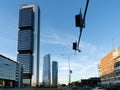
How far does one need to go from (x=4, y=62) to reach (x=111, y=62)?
250 ft

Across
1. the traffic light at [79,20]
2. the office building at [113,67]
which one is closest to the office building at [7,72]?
the office building at [113,67]

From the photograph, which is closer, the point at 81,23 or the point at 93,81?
the point at 81,23

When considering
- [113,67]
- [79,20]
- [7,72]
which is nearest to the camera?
[79,20]

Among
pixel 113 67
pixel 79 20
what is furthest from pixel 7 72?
pixel 79 20

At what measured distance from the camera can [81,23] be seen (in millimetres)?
6820

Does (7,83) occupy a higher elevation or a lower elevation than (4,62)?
lower

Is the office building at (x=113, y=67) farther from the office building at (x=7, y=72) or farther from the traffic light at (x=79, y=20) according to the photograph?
the traffic light at (x=79, y=20)

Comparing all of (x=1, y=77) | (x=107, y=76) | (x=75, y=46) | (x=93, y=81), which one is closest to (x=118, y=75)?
(x=107, y=76)

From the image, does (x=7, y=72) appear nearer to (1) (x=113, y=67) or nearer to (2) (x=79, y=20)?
(1) (x=113, y=67)

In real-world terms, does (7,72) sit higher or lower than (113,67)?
lower

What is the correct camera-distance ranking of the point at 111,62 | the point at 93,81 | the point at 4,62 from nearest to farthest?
the point at 111,62
the point at 4,62
the point at 93,81

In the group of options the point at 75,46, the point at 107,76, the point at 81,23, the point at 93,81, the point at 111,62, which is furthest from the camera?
the point at 93,81

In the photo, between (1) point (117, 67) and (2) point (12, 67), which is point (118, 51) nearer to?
(1) point (117, 67)

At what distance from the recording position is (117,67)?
128250mm
